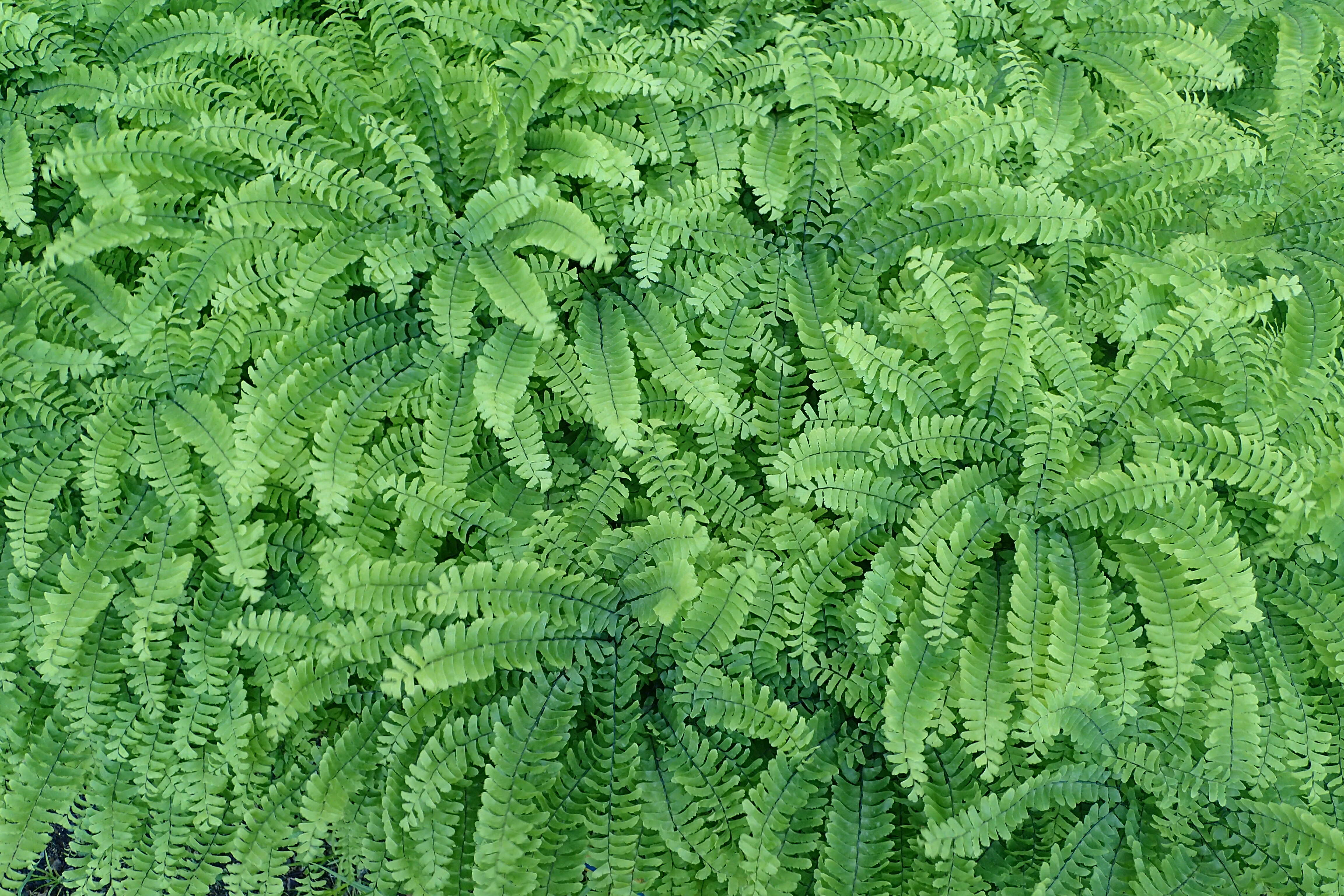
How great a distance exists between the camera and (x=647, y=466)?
2525mm

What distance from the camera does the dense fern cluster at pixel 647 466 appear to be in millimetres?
2346

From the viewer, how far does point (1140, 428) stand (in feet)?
8.23

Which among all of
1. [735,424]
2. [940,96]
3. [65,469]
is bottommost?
[735,424]

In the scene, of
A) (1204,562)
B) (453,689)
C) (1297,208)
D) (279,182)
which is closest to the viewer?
(1204,562)

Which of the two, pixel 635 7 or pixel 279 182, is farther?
pixel 635 7

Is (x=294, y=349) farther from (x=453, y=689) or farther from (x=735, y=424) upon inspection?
(x=735, y=424)

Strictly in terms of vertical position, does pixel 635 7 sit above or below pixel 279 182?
above

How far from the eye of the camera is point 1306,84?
289 centimetres

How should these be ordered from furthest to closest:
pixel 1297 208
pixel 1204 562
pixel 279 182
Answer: pixel 1297 208, pixel 279 182, pixel 1204 562

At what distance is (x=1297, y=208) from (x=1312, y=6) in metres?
0.82

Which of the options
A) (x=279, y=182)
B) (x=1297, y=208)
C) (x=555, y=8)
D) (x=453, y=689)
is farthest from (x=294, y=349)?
(x=1297, y=208)

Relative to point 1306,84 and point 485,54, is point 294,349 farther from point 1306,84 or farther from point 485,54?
point 1306,84

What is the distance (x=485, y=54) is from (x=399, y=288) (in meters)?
0.90

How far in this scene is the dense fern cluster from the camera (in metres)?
2.35
